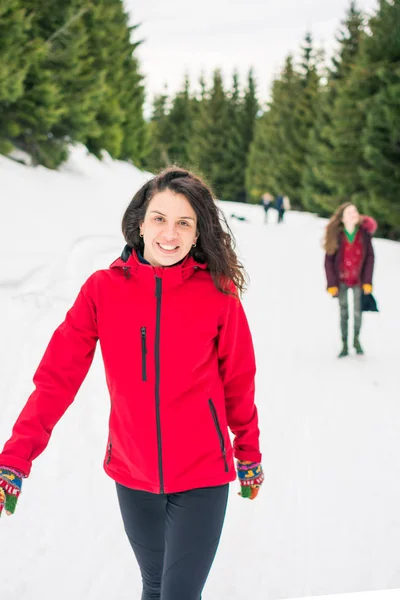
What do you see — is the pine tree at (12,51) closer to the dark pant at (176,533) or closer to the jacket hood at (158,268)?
the jacket hood at (158,268)

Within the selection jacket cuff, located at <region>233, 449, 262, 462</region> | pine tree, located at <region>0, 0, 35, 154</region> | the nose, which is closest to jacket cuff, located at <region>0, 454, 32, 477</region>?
jacket cuff, located at <region>233, 449, 262, 462</region>

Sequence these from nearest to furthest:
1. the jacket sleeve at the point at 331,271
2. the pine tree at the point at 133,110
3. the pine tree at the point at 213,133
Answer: the jacket sleeve at the point at 331,271 < the pine tree at the point at 133,110 < the pine tree at the point at 213,133

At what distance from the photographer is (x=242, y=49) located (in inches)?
261

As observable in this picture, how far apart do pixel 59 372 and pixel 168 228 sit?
632mm

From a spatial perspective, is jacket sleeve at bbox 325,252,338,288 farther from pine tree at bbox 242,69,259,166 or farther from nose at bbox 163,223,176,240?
pine tree at bbox 242,69,259,166

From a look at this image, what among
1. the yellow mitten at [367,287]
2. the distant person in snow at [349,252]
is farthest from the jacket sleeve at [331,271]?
the yellow mitten at [367,287]

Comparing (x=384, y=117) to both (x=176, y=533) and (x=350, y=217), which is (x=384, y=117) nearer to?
(x=350, y=217)

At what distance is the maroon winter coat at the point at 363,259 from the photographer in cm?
687

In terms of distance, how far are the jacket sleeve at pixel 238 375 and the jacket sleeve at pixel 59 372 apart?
1.54 ft

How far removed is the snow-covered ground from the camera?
10.4 feet

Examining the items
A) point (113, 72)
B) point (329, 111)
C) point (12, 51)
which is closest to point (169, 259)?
point (12, 51)

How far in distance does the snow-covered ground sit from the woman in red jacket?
1.20 m

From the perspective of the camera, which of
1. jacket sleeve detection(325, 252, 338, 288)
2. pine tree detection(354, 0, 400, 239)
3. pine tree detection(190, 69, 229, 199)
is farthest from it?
pine tree detection(190, 69, 229, 199)

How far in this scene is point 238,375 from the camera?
2145mm
